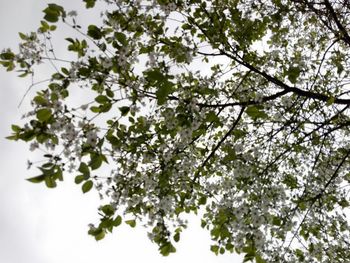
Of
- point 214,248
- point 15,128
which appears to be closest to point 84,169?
point 15,128

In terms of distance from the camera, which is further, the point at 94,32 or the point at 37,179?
the point at 94,32

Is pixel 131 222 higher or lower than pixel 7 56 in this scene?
lower

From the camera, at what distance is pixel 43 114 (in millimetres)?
3045

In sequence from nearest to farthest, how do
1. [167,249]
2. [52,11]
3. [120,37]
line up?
[52,11]
[120,37]
[167,249]

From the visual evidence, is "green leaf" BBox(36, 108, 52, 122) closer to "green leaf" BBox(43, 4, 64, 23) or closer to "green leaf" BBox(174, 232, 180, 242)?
"green leaf" BBox(43, 4, 64, 23)

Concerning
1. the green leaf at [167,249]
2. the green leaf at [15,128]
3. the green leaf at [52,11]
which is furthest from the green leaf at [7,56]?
the green leaf at [167,249]

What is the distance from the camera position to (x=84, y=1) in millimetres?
3770

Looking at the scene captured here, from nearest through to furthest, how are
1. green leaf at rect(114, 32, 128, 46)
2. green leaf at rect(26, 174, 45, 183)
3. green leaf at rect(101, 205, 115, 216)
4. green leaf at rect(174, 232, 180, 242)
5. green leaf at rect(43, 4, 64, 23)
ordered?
green leaf at rect(26, 174, 45, 183) → green leaf at rect(43, 4, 64, 23) → green leaf at rect(114, 32, 128, 46) → green leaf at rect(101, 205, 115, 216) → green leaf at rect(174, 232, 180, 242)

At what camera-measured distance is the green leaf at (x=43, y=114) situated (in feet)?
9.95

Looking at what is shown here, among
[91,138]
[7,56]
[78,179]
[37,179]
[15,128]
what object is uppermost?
[7,56]

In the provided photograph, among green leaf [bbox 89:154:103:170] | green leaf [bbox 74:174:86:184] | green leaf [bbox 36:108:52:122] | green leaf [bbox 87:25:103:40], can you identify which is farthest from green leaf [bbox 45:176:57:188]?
green leaf [bbox 87:25:103:40]

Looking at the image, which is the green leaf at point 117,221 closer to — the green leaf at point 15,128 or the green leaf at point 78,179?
the green leaf at point 78,179

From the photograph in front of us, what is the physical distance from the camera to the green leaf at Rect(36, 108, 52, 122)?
3031 mm

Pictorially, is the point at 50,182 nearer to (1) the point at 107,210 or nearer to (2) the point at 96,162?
(2) the point at 96,162
